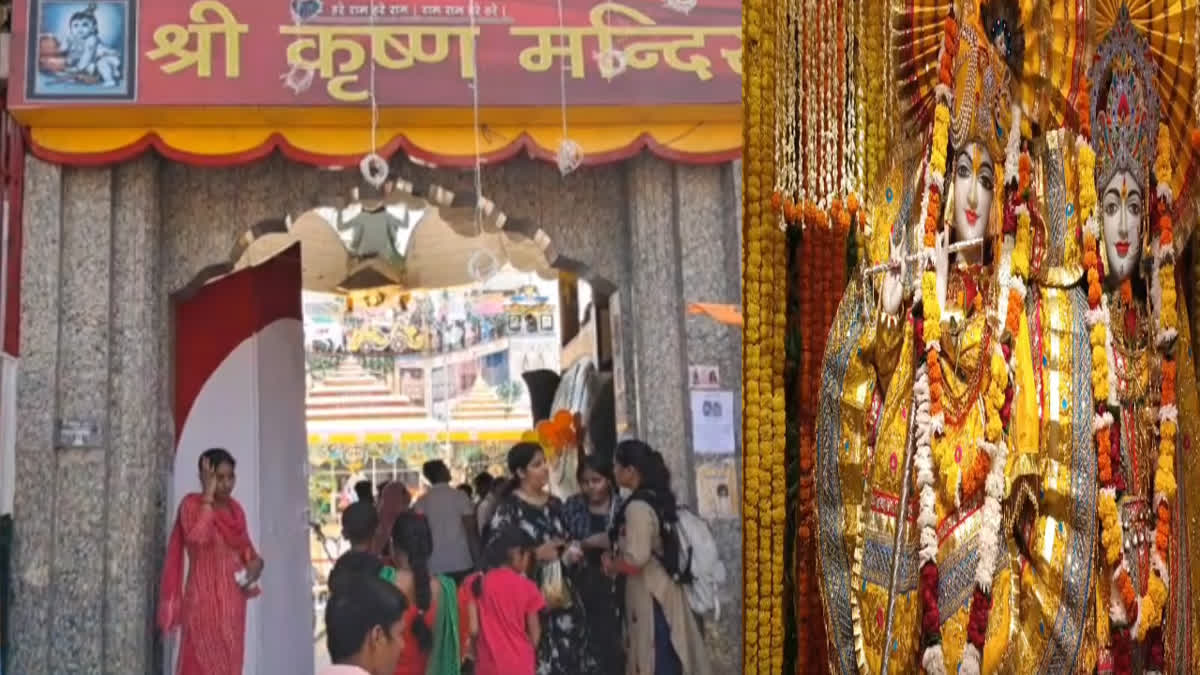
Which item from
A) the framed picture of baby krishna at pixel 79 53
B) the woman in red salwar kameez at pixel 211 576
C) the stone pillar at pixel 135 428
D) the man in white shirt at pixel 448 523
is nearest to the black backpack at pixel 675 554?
the man in white shirt at pixel 448 523

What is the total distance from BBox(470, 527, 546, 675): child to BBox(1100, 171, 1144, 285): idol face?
140 inches

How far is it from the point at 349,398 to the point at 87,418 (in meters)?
1.14

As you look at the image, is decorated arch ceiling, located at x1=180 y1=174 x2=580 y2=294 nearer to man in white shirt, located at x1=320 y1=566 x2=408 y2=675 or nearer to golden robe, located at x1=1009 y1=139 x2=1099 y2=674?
man in white shirt, located at x1=320 y1=566 x2=408 y2=675

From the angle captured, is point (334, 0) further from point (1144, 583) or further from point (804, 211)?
point (1144, 583)

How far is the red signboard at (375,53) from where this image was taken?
5.93 m

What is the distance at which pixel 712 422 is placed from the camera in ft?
20.5

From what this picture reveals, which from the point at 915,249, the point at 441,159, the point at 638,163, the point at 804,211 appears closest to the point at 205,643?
the point at 441,159

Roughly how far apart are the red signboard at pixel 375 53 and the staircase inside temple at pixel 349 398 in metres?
1.25

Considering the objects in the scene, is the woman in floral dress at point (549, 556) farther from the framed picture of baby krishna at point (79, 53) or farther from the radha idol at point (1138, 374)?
the radha idol at point (1138, 374)

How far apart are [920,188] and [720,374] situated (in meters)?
3.18

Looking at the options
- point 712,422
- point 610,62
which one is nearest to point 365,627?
point 712,422

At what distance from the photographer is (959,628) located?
2.76 m

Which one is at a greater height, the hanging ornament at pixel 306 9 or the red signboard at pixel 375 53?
the hanging ornament at pixel 306 9

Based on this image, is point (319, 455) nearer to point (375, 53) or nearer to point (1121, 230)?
point (375, 53)
